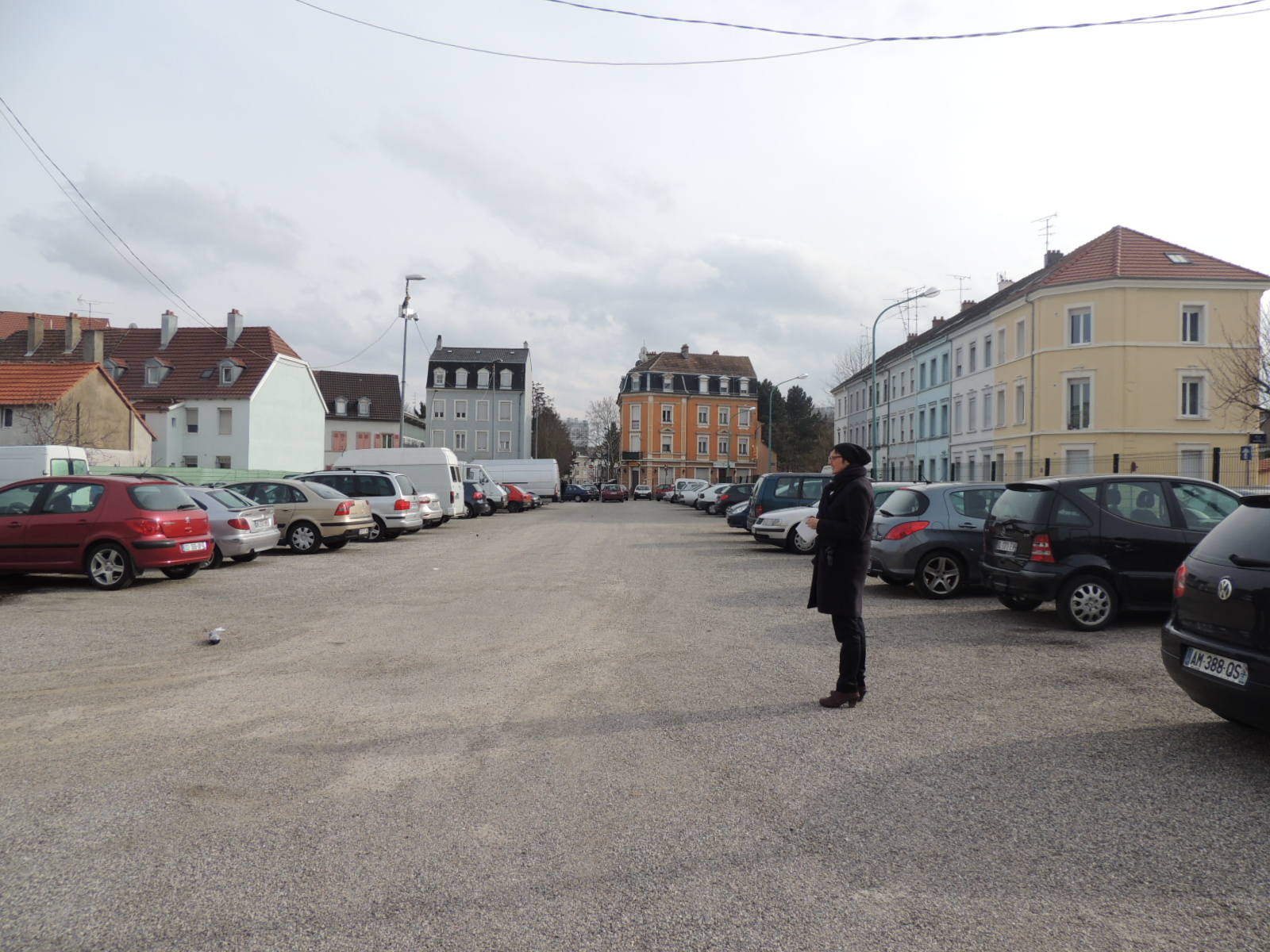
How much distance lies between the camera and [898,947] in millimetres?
3125

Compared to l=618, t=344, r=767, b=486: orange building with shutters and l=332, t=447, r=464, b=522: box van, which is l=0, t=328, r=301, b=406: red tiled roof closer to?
l=332, t=447, r=464, b=522: box van

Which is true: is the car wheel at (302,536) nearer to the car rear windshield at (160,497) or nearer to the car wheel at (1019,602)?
the car rear windshield at (160,497)

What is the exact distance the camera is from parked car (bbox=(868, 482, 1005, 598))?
12156mm

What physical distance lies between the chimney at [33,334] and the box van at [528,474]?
92.0 feet

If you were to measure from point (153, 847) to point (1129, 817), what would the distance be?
4.36 m

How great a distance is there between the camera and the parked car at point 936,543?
39.9 feet

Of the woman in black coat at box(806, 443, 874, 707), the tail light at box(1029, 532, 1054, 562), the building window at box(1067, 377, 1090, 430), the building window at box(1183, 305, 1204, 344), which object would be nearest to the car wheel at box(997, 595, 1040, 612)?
the tail light at box(1029, 532, 1054, 562)

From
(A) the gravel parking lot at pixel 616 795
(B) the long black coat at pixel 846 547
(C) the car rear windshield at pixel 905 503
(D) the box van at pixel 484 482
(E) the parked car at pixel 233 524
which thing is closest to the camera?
(A) the gravel parking lot at pixel 616 795

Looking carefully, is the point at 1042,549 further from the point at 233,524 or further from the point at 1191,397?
the point at 1191,397

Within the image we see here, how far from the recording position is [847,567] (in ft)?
20.9

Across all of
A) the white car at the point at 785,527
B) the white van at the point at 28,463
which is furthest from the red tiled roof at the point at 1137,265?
the white van at the point at 28,463

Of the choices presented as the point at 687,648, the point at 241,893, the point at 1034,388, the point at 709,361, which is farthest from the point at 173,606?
the point at 709,361

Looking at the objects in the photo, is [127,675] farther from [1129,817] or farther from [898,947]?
[1129,817]

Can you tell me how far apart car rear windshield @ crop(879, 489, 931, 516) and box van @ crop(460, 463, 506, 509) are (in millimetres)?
29219
